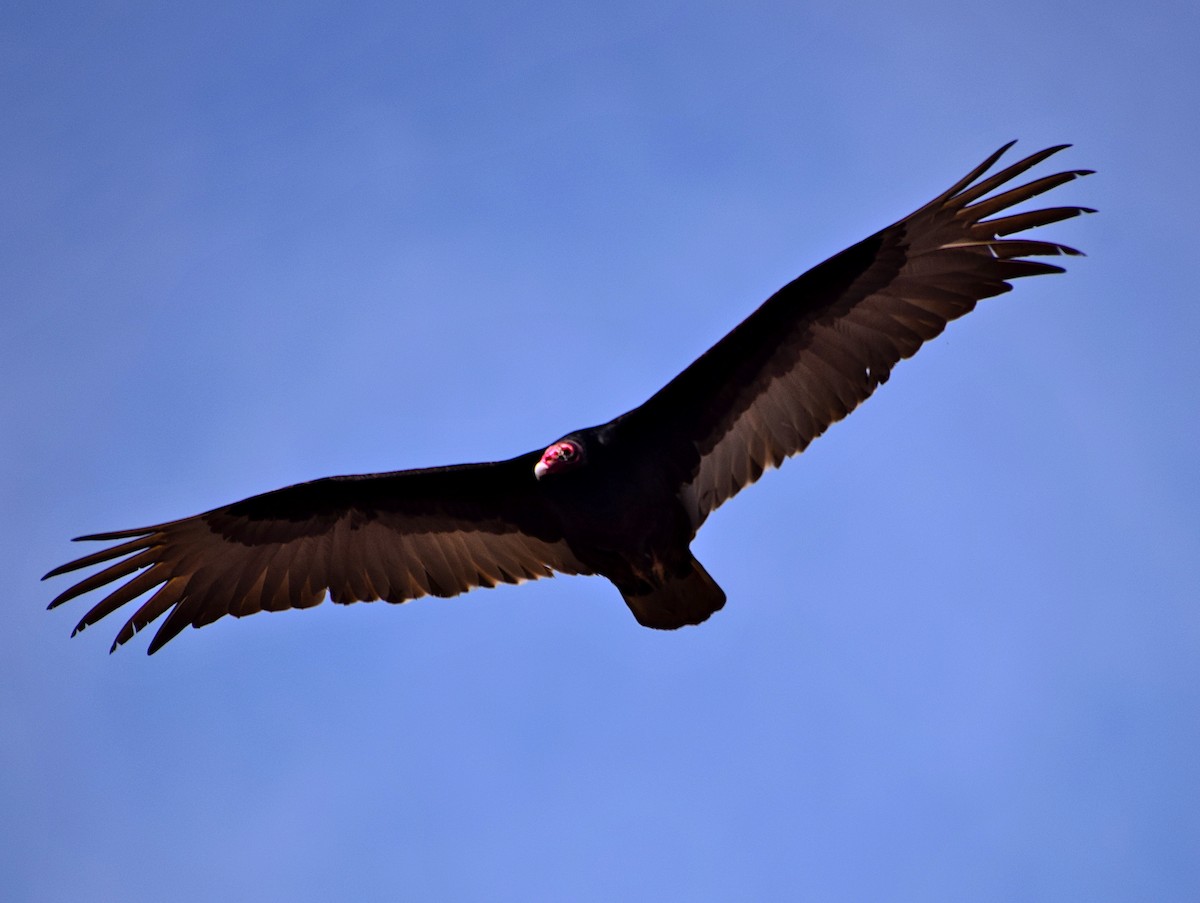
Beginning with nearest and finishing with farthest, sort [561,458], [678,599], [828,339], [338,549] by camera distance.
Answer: [561,458] → [828,339] → [678,599] → [338,549]

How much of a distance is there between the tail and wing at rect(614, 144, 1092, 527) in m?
0.37

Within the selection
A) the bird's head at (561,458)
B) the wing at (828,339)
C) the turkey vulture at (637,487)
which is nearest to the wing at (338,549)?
the turkey vulture at (637,487)

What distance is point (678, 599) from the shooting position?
8.70 meters

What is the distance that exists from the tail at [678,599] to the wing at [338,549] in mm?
553

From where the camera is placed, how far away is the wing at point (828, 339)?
318 inches

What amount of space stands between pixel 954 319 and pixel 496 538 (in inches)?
131

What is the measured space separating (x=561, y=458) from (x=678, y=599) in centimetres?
128

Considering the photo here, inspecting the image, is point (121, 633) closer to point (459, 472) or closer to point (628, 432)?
point (459, 472)

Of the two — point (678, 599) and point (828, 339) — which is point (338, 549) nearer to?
point (678, 599)

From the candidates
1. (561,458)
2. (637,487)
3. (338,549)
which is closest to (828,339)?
(637,487)

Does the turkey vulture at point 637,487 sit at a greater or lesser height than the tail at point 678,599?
greater

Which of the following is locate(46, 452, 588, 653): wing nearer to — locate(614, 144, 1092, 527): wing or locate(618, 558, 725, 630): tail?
locate(618, 558, 725, 630): tail

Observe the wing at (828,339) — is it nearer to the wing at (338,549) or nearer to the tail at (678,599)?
the tail at (678,599)

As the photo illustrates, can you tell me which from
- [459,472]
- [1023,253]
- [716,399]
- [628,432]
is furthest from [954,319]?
[459,472]
